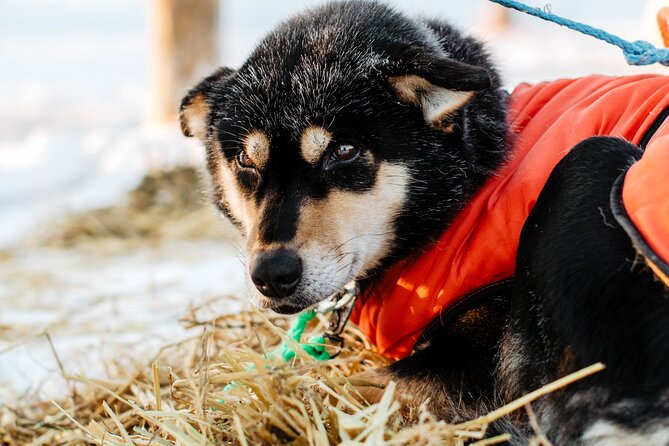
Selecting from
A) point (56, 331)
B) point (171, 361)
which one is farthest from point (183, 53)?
point (171, 361)

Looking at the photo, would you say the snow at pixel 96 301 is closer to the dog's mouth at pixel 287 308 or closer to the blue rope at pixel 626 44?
the dog's mouth at pixel 287 308

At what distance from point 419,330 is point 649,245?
0.95 meters

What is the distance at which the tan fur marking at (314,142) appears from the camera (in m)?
2.49

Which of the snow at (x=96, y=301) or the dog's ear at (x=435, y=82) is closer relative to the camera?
the dog's ear at (x=435, y=82)

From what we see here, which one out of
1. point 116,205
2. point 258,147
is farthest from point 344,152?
point 116,205

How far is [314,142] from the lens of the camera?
2.49 metres

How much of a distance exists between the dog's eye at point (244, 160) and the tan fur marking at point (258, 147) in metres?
0.06

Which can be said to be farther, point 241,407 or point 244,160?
point 244,160

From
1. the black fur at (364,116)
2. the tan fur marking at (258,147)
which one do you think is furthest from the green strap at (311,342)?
the tan fur marking at (258,147)

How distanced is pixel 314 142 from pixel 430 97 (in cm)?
42

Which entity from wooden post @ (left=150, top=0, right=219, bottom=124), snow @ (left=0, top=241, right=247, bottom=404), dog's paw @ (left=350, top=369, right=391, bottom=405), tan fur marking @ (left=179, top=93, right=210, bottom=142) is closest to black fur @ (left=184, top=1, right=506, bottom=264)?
tan fur marking @ (left=179, top=93, right=210, bottom=142)

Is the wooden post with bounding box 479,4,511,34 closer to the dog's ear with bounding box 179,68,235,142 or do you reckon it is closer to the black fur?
the dog's ear with bounding box 179,68,235,142

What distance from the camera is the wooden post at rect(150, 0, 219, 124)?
8.69 metres

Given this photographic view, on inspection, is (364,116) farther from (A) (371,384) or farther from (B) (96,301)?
(B) (96,301)
